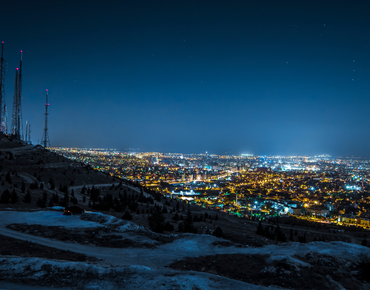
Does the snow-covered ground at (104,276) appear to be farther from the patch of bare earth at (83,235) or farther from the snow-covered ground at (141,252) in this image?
the patch of bare earth at (83,235)

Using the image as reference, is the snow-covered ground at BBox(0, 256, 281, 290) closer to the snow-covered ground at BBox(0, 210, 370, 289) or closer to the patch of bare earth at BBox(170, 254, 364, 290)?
the snow-covered ground at BBox(0, 210, 370, 289)

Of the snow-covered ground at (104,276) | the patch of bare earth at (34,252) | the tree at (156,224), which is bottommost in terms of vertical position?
the tree at (156,224)

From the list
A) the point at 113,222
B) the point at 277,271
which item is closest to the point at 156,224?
the point at 113,222

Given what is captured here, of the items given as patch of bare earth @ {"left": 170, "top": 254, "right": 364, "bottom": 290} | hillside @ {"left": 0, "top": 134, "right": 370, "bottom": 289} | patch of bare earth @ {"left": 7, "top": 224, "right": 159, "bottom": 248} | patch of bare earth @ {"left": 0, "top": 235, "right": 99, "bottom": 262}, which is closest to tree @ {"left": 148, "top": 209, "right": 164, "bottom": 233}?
hillside @ {"left": 0, "top": 134, "right": 370, "bottom": 289}

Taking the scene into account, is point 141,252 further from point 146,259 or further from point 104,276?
point 104,276

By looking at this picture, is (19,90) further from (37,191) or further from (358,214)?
(358,214)

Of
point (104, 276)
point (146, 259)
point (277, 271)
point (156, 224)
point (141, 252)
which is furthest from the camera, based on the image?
point (156, 224)

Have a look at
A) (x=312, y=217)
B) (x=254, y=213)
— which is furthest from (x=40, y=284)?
(x=312, y=217)

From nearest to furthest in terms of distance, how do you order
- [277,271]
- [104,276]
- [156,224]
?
[104,276] → [277,271] → [156,224]

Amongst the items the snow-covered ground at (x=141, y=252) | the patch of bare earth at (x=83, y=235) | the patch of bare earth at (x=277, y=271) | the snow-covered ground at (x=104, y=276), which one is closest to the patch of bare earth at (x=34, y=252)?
the snow-covered ground at (x=141, y=252)
